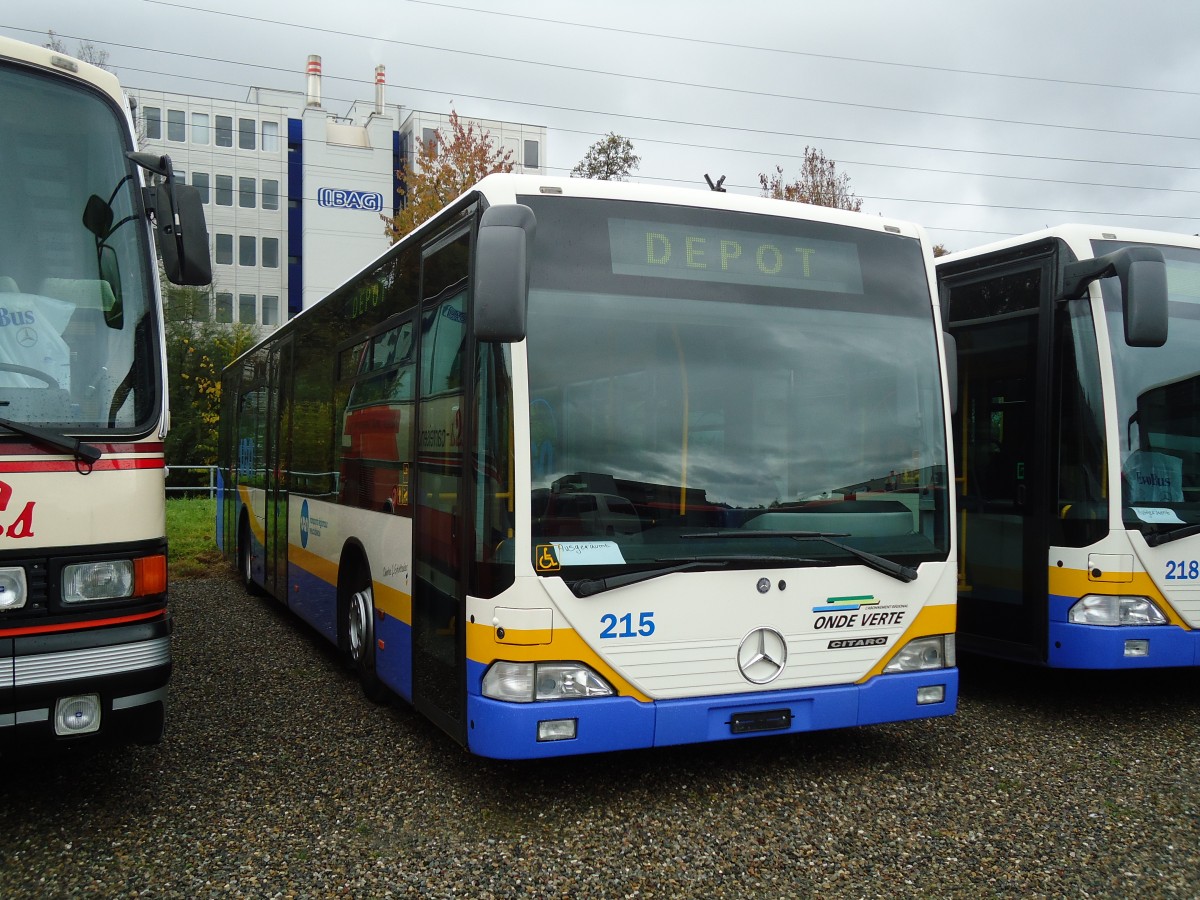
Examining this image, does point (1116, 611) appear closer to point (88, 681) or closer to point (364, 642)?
point (364, 642)

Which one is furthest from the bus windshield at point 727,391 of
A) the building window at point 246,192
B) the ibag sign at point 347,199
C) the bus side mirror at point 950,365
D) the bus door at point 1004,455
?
the building window at point 246,192

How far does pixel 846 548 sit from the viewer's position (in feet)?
16.8

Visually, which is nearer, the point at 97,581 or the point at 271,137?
the point at 97,581

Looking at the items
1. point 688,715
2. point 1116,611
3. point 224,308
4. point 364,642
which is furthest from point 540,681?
point 224,308

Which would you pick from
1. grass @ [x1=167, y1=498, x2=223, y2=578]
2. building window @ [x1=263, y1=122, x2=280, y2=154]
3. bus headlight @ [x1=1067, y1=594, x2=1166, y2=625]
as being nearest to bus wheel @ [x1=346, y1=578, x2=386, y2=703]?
bus headlight @ [x1=1067, y1=594, x2=1166, y2=625]

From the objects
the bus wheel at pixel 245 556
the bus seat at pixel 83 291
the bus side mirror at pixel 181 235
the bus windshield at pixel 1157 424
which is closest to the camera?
the bus seat at pixel 83 291

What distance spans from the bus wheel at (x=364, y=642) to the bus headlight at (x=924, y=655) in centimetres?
313

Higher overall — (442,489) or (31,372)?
(31,372)

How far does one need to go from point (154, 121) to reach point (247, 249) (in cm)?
738

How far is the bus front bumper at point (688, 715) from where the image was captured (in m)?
4.53

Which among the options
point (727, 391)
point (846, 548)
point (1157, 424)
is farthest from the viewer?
point (1157, 424)

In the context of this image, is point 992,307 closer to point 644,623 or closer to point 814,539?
point 814,539

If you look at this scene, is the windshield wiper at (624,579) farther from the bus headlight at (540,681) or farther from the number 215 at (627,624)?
the bus headlight at (540,681)

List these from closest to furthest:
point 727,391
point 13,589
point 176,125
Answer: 1. point 13,589
2. point 727,391
3. point 176,125
